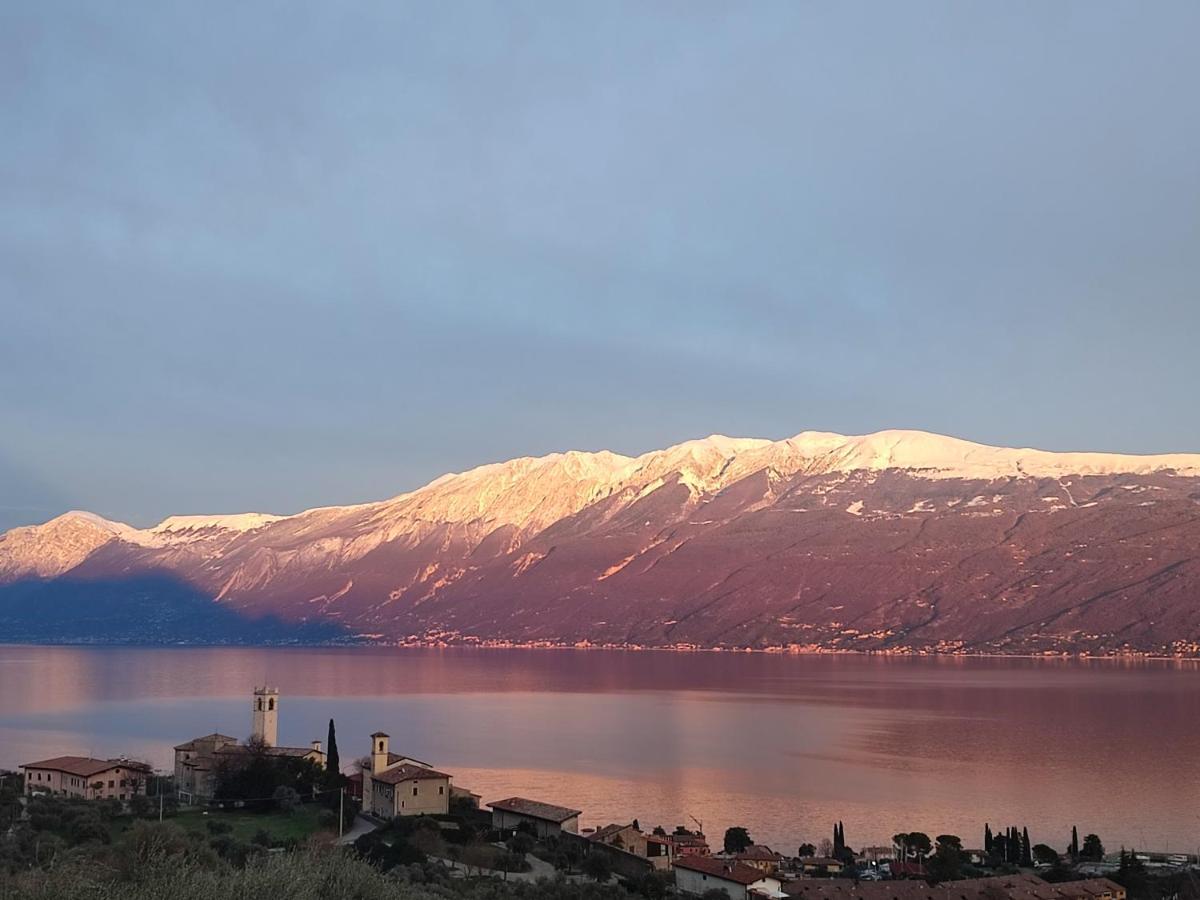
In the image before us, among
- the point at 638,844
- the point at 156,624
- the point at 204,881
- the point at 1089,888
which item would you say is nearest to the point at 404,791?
the point at 638,844

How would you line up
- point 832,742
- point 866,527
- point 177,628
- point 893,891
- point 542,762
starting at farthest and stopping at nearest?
point 177,628, point 866,527, point 832,742, point 542,762, point 893,891

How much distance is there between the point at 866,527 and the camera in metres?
150

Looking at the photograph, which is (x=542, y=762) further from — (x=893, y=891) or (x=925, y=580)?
(x=925, y=580)

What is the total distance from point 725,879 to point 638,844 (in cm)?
350

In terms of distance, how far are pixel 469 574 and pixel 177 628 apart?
140 ft

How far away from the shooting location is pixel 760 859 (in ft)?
75.1

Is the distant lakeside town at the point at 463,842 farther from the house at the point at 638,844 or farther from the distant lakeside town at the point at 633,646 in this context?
the distant lakeside town at the point at 633,646

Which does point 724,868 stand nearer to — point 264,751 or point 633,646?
point 264,751

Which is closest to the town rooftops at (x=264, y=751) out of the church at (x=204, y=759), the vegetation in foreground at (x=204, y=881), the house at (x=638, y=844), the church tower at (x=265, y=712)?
the church at (x=204, y=759)

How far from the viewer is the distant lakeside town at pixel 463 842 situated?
64.6 feet

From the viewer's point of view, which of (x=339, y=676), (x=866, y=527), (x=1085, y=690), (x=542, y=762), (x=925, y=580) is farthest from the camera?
(x=866, y=527)

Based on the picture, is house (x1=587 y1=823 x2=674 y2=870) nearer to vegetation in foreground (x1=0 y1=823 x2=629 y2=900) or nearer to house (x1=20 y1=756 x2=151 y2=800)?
vegetation in foreground (x1=0 y1=823 x2=629 y2=900)

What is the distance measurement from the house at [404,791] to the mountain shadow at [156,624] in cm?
13163

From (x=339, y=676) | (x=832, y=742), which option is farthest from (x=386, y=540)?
(x=832, y=742)
